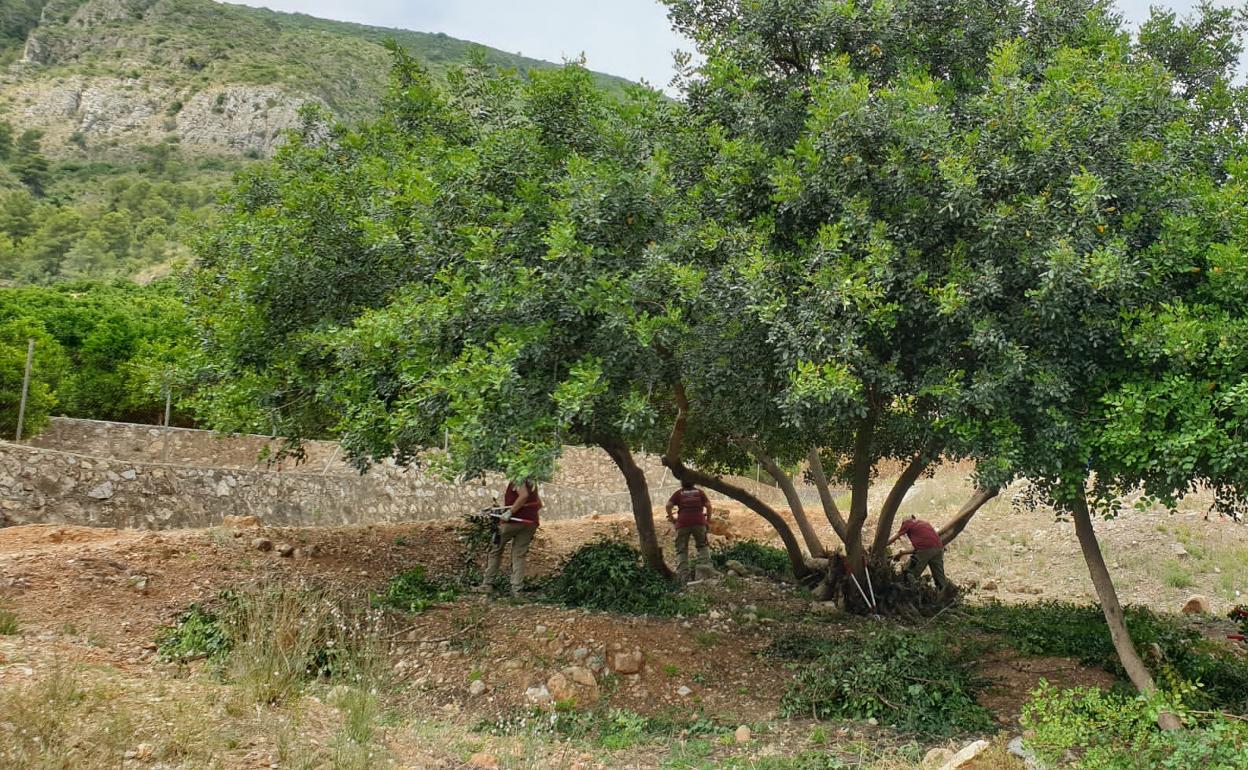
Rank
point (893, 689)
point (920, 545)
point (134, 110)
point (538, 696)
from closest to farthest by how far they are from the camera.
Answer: point (538, 696), point (893, 689), point (920, 545), point (134, 110)

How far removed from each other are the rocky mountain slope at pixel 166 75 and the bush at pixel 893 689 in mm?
59305

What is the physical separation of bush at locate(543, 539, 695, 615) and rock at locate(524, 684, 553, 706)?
2278mm

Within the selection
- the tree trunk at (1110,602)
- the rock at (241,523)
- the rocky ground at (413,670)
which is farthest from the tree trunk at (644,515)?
the rock at (241,523)

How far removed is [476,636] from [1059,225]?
643 cm

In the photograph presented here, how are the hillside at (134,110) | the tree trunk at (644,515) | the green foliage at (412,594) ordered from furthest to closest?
the hillside at (134,110) < the tree trunk at (644,515) < the green foliage at (412,594)

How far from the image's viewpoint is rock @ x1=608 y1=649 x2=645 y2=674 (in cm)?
812

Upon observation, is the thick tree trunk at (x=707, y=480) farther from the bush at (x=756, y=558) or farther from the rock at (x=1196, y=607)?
the rock at (x=1196, y=607)

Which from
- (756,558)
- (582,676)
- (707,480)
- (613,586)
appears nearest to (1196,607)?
(756,558)

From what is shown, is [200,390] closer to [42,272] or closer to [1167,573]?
[1167,573]

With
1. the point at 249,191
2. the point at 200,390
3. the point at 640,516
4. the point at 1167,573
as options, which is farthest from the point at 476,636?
the point at 1167,573

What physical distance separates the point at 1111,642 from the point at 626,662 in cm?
533

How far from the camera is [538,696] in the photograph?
24.4 feet

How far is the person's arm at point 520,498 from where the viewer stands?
986cm

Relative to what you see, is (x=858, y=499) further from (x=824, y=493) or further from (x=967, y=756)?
(x=967, y=756)
